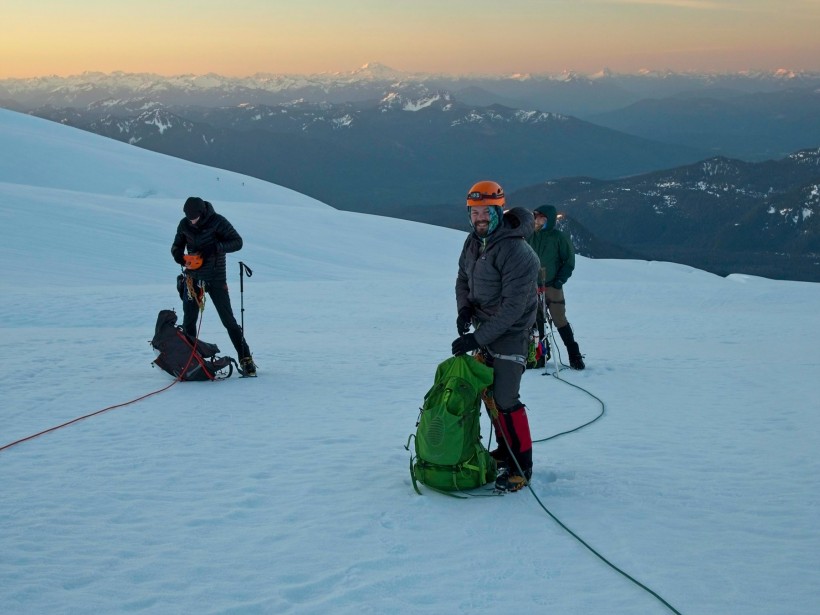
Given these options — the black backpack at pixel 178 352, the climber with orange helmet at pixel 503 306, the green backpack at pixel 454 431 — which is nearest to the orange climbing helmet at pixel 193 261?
the black backpack at pixel 178 352

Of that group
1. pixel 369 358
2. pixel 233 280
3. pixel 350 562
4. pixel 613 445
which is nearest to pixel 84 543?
pixel 350 562

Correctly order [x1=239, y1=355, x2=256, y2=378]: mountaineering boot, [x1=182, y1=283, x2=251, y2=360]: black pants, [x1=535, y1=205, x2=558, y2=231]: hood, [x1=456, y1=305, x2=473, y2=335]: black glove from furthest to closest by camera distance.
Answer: [x1=535, y1=205, x2=558, y2=231]: hood, [x1=239, y1=355, x2=256, y2=378]: mountaineering boot, [x1=182, y1=283, x2=251, y2=360]: black pants, [x1=456, y1=305, x2=473, y2=335]: black glove

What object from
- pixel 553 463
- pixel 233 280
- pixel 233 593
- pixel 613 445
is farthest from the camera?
pixel 233 280

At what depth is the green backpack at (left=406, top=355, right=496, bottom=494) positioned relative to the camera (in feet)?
17.7

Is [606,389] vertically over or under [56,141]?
under

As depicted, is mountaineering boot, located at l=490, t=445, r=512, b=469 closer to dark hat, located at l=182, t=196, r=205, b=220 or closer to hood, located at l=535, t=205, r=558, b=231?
dark hat, located at l=182, t=196, r=205, b=220

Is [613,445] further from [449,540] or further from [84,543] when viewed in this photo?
[84,543]

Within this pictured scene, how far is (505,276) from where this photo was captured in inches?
215

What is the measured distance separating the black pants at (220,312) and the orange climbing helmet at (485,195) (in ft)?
14.7

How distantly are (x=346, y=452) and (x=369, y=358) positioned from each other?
5.46 metres

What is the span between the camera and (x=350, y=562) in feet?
14.6

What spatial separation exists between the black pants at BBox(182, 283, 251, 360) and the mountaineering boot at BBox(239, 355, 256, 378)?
0.56 feet

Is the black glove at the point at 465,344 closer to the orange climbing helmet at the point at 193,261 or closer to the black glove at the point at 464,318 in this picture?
the black glove at the point at 464,318

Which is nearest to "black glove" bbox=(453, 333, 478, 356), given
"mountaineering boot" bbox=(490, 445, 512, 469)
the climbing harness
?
"mountaineering boot" bbox=(490, 445, 512, 469)
